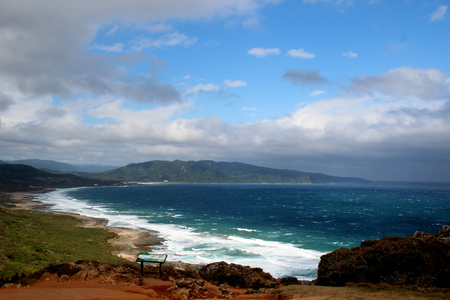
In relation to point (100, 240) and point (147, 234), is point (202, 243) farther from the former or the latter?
point (100, 240)

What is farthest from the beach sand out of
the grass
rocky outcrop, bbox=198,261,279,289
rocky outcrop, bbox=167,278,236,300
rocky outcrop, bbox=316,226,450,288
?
the grass

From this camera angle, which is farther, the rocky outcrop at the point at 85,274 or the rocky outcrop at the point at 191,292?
the rocky outcrop at the point at 85,274

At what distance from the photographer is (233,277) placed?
22422mm

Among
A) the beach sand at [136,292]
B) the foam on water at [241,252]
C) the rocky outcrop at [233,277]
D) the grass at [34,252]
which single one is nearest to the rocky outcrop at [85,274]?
the beach sand at [136,292]

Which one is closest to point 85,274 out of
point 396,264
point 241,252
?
point 396,264

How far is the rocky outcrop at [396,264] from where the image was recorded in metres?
17.1

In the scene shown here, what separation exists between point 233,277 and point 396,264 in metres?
12.7

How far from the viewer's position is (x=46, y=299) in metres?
13.6

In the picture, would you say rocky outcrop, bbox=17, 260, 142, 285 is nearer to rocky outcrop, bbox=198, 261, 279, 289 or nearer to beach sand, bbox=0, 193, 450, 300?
beach sand, bbox=0, 193, 450, 300

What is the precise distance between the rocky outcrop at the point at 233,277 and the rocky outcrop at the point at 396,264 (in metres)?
5.06

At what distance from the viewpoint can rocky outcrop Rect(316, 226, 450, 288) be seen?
17.1 meters

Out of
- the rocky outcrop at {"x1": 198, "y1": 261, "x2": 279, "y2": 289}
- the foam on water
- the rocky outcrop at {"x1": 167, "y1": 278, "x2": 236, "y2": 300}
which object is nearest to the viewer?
the rocky outcrop at {"x1": 167, "y1": 278, "x2": 236, "y2": 300}

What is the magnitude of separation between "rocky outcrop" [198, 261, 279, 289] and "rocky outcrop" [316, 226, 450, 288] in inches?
199

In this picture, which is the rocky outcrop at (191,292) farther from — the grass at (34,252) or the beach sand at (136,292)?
the grass at (34,252)
